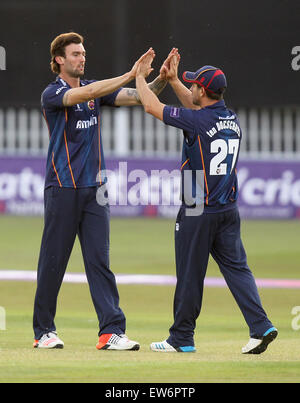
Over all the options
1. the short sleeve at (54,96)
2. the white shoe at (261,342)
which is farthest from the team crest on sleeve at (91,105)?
the white shoe at (261,342)

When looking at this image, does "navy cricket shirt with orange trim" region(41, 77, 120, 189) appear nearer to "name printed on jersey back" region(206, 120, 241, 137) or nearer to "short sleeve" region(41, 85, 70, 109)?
"short sleeve" region(41, 85, 70, 109)

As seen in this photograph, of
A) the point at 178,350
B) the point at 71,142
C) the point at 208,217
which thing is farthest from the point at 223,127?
the point at 178,350

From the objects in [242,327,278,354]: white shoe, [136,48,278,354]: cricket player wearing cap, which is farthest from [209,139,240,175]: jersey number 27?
[242,327,278,354]: white shoe

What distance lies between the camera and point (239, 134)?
8297 mm

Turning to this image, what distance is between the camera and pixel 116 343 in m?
8.34

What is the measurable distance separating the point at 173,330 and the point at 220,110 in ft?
5.44

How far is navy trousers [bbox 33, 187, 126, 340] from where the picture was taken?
27.8ft

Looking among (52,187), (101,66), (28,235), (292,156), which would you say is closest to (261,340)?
(52,187)

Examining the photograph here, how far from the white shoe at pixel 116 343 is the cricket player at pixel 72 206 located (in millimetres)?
10

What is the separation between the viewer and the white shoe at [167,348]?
8.24m

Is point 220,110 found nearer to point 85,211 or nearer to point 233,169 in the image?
point 233,169

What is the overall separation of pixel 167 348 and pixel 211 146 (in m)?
1.53

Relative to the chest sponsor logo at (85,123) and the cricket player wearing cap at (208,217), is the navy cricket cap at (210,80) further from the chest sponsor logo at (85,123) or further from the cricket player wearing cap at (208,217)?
the chest sponsor logo at (85,123)

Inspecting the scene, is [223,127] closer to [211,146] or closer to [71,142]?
[211,146]
